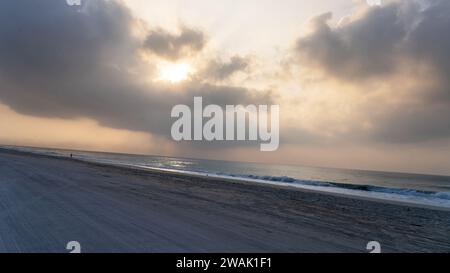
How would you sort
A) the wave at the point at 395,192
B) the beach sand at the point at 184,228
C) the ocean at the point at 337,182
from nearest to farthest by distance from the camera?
1. the beach sand at the point at 184,228
2. the wave at the point at 395,192
3. the ocean at the point at 337,182

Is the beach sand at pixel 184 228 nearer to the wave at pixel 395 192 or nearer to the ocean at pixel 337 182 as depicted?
the wave at pixel 395 192

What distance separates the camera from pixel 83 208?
32.3 feet

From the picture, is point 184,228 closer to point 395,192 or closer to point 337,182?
point 395,192

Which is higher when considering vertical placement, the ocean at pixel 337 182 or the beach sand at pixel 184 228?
the beach sand at pixel 184 228

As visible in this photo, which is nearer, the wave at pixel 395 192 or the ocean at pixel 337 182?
the wave at pixel 395 192

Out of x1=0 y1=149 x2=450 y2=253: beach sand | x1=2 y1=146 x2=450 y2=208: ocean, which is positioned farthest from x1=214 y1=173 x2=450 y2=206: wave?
x1=0 y1=149 x2=450 y2=253: beach sand

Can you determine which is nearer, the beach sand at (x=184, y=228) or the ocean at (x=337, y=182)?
the beach sand at (x=184, y=228)

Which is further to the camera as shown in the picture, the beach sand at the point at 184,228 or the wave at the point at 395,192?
the wave at the point at 395,192

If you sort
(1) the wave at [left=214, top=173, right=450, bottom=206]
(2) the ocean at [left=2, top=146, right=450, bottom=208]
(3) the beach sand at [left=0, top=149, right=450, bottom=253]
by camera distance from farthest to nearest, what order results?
(2) the ocean at [left=2, top=146, right=450, bottom=208] → (1) the wave at [left=214, top=173, right=450, bottom=206] → (3) the beach sand at [left=0, top=149, right=450, bottom=253]

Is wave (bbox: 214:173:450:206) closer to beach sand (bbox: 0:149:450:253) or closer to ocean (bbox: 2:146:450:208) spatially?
ocean (bbox: 2:146:450:208)

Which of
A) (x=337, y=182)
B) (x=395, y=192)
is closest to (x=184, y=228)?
(x=395, y=192)

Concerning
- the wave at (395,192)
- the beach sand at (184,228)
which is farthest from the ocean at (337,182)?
the beach sand at (184,228)

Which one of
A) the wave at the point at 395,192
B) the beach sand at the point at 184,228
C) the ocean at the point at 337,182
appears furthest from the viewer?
the ocean at the point at 337,182
